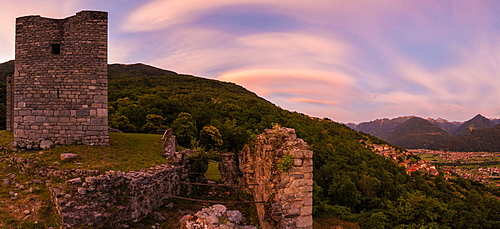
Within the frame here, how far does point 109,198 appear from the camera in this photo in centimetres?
810

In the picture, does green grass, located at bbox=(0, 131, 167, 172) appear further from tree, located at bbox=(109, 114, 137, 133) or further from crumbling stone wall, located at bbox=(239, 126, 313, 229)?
tree, located at bbox=(109, 114, 137, 133)

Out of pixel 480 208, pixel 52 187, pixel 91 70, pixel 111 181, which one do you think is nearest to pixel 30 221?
pixel 52 187

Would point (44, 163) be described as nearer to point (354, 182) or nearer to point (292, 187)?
point (292, 187)

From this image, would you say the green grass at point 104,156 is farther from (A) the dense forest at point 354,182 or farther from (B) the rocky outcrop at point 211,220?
(A) the dense forest at point 354,182

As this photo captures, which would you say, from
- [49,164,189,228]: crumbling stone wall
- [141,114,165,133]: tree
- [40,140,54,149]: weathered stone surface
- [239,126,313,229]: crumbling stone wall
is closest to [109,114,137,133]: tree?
[141,114,165,133]: tree

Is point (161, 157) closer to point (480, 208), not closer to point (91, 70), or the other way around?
point (91, 70)

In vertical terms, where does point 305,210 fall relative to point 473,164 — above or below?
above

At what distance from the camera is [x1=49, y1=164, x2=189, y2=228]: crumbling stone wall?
7398 mm

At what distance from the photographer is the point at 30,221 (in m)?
7.12

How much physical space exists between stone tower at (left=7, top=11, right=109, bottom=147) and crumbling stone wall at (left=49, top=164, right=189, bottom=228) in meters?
3.08

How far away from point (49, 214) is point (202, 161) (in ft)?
29.1

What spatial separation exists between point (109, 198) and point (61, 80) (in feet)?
19.6

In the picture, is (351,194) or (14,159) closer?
(14,159)

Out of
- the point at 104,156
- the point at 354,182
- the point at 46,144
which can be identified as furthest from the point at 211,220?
the point at 354,182
